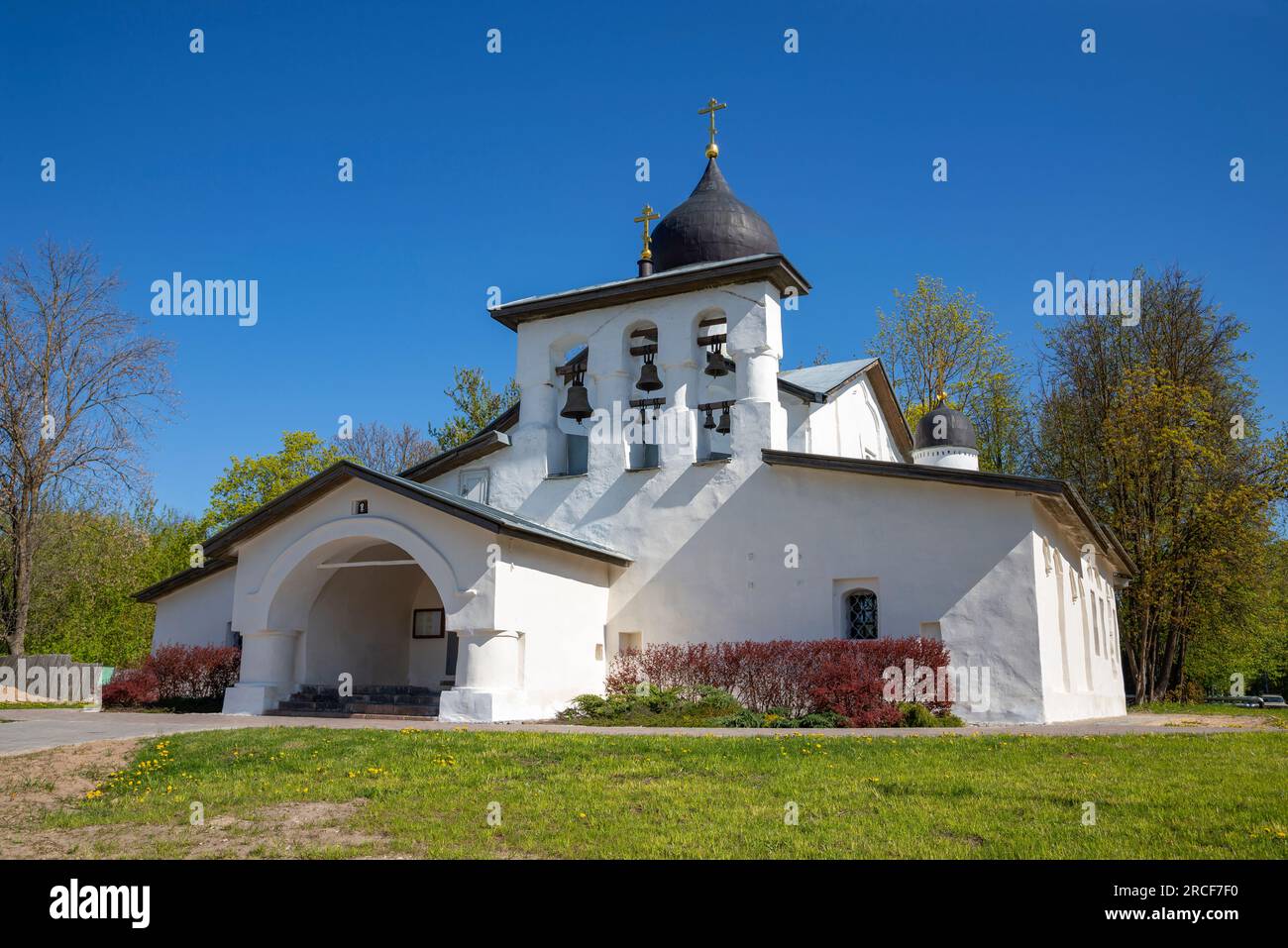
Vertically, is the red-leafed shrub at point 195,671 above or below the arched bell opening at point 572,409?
below

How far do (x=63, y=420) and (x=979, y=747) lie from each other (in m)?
25.2

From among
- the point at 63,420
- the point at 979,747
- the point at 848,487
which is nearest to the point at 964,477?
the point at 848,487

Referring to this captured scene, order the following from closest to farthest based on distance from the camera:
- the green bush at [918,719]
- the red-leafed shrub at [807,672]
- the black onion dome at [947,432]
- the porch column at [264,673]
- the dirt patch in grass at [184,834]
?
1. the dirt patch in grass at [184,834]
2. the green bush at [918,719]
3. the red-leafed shrub at [807,672]
4. the porch column at [264,673]
5. the black onion dome at [947,432]

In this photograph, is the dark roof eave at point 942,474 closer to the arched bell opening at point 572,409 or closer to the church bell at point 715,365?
the church bell at point 715,365

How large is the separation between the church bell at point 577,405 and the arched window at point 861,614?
21.3 ft

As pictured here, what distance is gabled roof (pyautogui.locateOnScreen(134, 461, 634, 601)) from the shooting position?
17.1 metres

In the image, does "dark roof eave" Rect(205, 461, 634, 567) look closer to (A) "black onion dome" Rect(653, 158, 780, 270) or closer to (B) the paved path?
(B) the paved path

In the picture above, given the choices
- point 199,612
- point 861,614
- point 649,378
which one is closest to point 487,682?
point 861,614

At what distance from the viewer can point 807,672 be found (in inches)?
667

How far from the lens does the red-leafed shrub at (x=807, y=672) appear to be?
16172 millimetres

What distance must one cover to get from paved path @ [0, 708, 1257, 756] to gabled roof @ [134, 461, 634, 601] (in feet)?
10.5

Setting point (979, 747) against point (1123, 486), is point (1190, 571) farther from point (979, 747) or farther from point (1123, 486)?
point (979, 747)

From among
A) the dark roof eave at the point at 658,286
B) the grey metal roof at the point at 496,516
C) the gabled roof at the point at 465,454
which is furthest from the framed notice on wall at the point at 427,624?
the dark roof eave at the point at 658,286

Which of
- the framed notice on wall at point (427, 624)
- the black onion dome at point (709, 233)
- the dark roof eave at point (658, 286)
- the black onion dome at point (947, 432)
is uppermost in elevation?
the black onion dome at point (709, 233)
